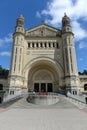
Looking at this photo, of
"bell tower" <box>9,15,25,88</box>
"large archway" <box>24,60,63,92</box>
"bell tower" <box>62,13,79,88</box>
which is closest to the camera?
"bell tower" <box>9,15,25,88</box>

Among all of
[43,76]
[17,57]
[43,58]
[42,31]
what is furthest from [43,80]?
[42,31]

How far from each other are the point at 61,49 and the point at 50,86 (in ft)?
32.6

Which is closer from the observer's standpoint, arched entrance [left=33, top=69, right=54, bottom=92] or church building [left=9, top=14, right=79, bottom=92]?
church building [left=9, top=14, right=79, bottom=92]

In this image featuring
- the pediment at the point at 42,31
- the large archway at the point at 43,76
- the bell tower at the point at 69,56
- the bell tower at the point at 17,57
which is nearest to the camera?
the bell tower at the point at 17,57

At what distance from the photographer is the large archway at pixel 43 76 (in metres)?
33.1

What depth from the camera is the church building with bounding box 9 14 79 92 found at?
3002cm

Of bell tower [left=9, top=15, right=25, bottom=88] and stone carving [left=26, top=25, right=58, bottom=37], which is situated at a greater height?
stone carving [left=26, top=25, right=58, bottom=37]

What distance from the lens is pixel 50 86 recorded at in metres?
34.2

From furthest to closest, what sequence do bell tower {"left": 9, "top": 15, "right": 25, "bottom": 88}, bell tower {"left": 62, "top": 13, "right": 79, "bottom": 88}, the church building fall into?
the church building
bell tower {"left": 62, "top": 13, "right": 79, "bottom": 88}
bell tower {"left": 9, "top": 15, "right": 25, "bottom": 88}

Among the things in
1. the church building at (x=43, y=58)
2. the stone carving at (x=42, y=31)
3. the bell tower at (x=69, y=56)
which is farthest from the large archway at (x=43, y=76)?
the stone carving at (x=42, y=31)

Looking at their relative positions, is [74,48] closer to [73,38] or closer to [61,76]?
[73,38]

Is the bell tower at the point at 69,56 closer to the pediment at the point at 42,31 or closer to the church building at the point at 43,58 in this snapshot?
the church building at the point at 43,58

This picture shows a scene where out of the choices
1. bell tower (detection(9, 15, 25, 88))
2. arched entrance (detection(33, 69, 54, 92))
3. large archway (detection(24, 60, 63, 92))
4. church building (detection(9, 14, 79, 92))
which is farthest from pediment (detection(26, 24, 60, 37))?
arched entrance (detection(33, 69, 54, 92))

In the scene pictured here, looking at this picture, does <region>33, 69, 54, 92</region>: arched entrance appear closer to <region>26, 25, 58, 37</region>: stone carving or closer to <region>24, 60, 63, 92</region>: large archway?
<region>24, 60, 63, 92</region>: large archway
